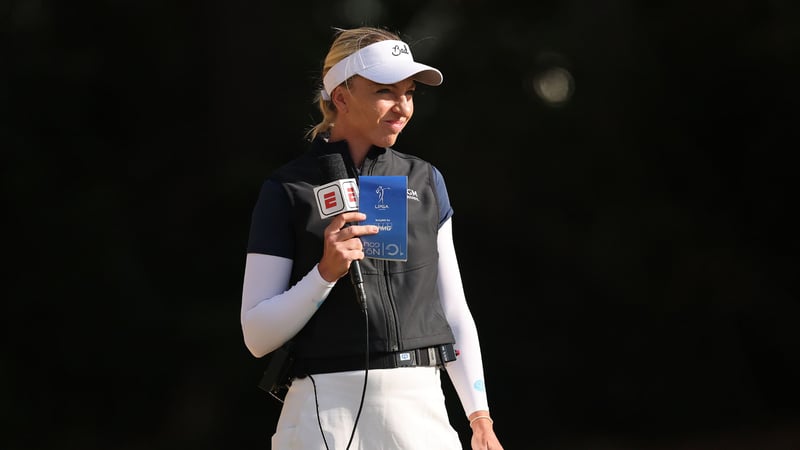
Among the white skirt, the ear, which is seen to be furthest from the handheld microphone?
the ear

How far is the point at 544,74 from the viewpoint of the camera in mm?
6426

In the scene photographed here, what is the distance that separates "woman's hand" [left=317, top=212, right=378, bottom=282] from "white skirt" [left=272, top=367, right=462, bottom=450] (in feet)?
0.69

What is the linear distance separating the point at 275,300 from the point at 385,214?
0.87 feet

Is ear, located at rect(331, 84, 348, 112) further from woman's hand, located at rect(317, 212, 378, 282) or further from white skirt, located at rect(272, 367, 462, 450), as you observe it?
white skirt, located at rect(272, 367, 462, 450)

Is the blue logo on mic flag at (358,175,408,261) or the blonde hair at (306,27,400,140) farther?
the blonde hair at (306,27,400,140)

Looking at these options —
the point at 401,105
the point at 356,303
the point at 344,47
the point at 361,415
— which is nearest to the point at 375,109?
the point at 401,105

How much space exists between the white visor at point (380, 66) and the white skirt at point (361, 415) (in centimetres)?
58

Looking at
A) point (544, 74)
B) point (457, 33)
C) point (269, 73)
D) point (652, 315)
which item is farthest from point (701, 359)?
point (269, 73)

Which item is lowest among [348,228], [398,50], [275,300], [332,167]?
[275,300]

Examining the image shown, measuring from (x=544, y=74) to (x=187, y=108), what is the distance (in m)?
2.18

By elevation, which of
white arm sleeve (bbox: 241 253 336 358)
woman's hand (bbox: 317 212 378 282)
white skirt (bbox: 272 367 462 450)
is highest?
woman's hand (bbox: 317 212 378 282)

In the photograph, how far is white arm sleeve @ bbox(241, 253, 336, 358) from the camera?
1953 mm

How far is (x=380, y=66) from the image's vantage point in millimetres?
2119

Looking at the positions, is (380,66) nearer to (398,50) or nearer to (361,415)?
(398,50)
